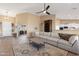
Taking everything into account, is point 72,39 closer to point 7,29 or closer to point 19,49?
point 19,49

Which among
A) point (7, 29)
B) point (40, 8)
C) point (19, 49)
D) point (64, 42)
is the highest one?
point (40, 8)

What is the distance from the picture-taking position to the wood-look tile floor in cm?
220

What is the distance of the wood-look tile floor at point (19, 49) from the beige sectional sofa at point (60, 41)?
0.12m

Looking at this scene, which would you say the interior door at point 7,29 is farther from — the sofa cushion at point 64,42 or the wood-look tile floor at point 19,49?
the sofa cushion at point 64,42

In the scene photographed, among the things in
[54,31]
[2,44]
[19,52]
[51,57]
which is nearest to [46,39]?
[54,31]

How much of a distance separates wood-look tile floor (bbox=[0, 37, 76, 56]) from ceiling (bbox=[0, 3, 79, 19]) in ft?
1.76

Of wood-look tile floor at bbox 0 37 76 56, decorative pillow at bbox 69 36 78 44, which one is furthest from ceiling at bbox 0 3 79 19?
wood-look tile floor at bbox 0 37 76 56

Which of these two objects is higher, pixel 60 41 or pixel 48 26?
pixel 48 26

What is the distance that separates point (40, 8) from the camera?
7.22 feet

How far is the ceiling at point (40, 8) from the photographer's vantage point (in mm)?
2158

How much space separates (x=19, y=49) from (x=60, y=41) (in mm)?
822

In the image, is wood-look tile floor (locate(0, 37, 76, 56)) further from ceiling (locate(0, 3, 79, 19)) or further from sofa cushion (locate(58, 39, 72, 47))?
ceiling (locate(0, 3, 79, 19))

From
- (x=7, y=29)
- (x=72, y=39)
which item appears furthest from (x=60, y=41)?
(x=7, y=29)

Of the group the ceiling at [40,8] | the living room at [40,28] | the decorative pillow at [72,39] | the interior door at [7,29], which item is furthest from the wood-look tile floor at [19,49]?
the ceiling at [40,8]
